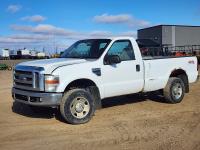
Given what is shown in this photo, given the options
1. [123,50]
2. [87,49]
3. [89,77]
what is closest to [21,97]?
[89,77]

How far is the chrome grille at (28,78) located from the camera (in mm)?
7669

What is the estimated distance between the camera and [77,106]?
26.1 feet

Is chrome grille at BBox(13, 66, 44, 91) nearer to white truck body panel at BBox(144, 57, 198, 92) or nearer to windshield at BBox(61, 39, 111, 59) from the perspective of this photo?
windshield at BBox(61, 39, 111, 59)

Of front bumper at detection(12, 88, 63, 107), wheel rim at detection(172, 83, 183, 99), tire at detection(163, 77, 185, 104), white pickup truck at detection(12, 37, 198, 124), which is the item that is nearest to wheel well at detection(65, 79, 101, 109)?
white pickup truck at detection(12, 37, 198, 124)

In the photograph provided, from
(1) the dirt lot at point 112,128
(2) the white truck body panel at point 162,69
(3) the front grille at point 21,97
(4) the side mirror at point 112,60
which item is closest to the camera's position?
(1) the dirt lot at point 112,128

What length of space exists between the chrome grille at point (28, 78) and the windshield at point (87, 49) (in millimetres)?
1554

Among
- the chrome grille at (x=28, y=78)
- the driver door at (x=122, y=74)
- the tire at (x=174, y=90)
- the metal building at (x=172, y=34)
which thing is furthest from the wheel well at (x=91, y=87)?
the metal building at (x=172, y=34)

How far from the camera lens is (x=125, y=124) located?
7906 millimetres

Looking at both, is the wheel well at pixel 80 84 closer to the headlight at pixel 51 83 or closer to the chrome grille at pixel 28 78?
the headlight at pixel 51 83

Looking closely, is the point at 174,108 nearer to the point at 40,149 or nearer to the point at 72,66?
the point at 72,66

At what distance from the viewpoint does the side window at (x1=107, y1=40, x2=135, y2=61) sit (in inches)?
354

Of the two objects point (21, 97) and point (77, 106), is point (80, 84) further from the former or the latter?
point (21, 97)

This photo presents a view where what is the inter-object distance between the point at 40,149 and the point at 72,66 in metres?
2.35

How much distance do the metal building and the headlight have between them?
46.3m
